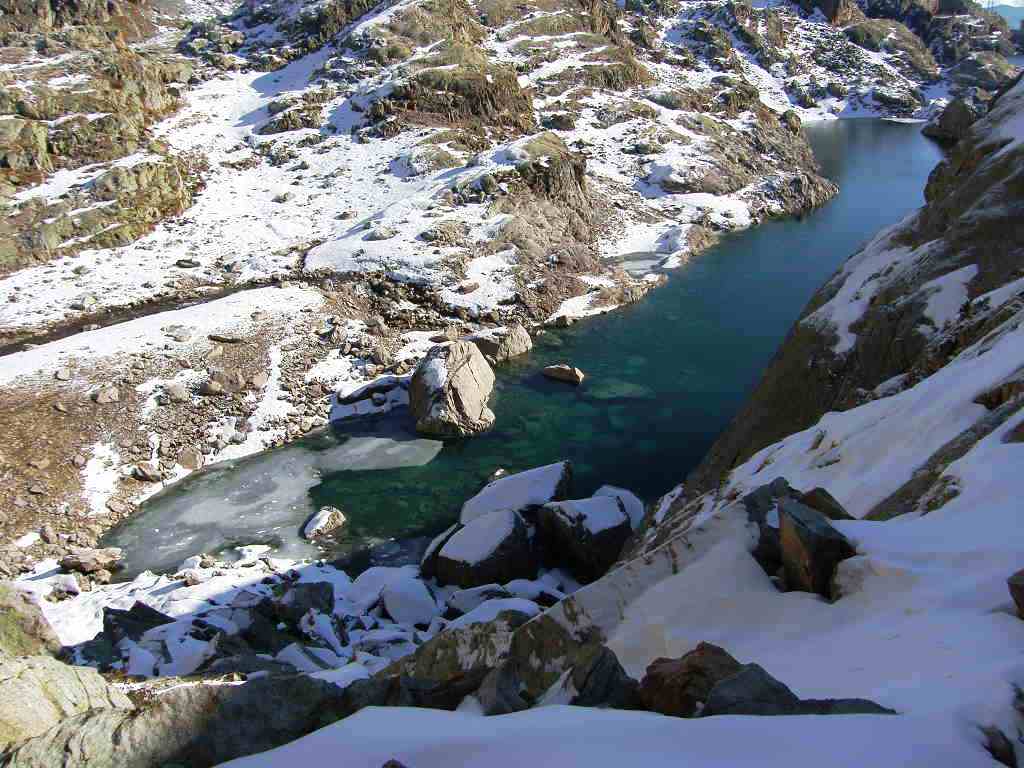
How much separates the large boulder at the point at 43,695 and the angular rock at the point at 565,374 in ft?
84.7

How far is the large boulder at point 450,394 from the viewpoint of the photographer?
1196 inches

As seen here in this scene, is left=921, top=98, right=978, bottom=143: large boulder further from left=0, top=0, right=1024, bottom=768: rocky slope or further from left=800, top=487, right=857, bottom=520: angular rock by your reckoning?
left=800, top=487, right=857, bottom=520: angular rock

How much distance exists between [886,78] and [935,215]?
107 metres

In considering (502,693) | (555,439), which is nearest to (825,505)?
(502,693)

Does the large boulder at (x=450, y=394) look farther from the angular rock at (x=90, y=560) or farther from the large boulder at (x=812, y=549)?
the large boulder at (x=812, y=549)

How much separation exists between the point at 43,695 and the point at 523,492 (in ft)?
52.6

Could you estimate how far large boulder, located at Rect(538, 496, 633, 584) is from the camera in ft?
69.6

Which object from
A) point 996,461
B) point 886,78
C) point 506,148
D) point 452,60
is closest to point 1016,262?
point 996,461

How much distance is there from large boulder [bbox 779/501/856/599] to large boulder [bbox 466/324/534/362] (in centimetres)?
2804

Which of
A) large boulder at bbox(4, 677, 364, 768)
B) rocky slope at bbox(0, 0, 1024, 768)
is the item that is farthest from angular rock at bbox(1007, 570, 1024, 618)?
large boulder at bbox(4, 677, 364, 768)

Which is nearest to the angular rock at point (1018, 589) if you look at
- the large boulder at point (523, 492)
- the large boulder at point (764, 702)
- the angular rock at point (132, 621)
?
the large boulder at point (764, 702)

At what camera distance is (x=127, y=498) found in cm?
2642

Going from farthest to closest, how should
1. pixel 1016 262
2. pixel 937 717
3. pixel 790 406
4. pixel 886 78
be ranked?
pixel 886 78 → pixel 790 406 → pixel 1016 262 → pixel 937 717

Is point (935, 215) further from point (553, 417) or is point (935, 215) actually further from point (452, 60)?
point (452, 60)
